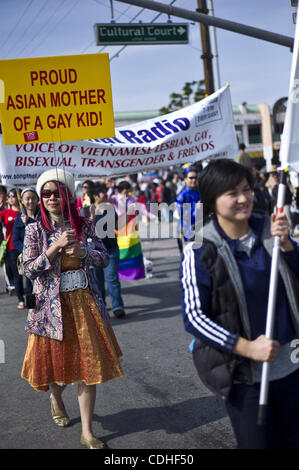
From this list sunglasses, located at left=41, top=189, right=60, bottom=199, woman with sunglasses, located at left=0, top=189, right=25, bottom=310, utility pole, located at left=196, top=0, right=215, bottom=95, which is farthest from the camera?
utility pole, located at left=196, top=0, right=215, bottom=95

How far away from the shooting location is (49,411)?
466 cm

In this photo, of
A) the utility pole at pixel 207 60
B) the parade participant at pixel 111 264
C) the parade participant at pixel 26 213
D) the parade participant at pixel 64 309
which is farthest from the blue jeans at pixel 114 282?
the utility pole at pixel 207 60

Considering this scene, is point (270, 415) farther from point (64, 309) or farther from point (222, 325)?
point (64, 309)

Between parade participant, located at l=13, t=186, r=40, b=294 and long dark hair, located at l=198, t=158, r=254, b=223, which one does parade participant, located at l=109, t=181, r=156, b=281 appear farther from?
long dark hair, located at l=198, t=158, r=254, b=223

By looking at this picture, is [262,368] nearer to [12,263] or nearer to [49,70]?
[49,70]

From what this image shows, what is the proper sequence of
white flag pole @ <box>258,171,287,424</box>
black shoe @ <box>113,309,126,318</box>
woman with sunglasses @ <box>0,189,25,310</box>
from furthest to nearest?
woman with sunglasses @ <box>0,189,25,310</box>
black shoe @ <box>113,309,126,318</box>
white flag pole @ <box>258,171,287,424</box>

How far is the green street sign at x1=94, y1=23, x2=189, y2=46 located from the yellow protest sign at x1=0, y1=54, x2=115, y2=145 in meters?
5.55

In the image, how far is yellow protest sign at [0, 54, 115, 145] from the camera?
4562mm

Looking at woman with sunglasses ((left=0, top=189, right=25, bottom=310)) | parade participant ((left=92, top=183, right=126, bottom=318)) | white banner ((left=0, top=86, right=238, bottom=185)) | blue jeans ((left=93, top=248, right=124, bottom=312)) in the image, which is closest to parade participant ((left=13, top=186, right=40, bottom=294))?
white banner ((left=0, top=86, right=238, bottom=185))

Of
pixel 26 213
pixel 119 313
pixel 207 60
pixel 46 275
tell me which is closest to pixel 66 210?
pixel 46 275

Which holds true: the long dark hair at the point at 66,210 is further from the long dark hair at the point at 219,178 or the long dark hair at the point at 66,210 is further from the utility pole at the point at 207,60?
the utility pole at the point at 207,60

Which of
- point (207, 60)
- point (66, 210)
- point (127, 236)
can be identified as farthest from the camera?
point (207, 60)

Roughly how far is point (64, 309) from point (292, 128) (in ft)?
6.84

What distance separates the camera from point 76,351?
13.3 feet
